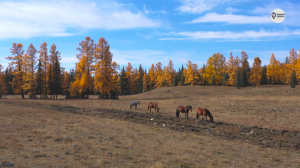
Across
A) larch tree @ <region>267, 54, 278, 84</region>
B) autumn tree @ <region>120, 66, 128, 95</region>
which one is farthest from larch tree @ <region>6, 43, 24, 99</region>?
larch tree @ <region>267, 54, 278, 84</region>

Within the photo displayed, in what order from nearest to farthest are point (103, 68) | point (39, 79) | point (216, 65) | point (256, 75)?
point (103, 68), point (39, 79), point (256, 75), point (216, 65)

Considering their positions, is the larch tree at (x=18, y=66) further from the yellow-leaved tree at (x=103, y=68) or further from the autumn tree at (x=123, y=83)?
the autumn tree at (x=123, y=83)

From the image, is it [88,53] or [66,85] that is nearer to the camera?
[88,53]

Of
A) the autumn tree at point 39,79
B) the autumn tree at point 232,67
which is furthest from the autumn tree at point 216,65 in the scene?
the autumn tree at point 39,79

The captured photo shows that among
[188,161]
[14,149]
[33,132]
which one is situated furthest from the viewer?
[33,132]

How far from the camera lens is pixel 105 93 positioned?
54.5 meters

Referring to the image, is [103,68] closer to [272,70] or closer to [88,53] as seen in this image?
[88,53]

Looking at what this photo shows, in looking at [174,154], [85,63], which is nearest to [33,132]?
[174,154]

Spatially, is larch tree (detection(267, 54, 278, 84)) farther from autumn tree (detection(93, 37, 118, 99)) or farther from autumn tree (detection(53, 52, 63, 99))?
autumn tree (detection(53, 52, 63, 99))

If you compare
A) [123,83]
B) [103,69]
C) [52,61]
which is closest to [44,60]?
[52,61]

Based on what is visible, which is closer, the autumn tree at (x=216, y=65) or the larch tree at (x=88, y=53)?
the larch tree at (x=88, y=53)

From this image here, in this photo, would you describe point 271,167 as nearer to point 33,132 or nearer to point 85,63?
point 33,132

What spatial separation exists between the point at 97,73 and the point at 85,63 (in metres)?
6.67

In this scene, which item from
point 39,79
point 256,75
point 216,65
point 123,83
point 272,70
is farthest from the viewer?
point 123,83
